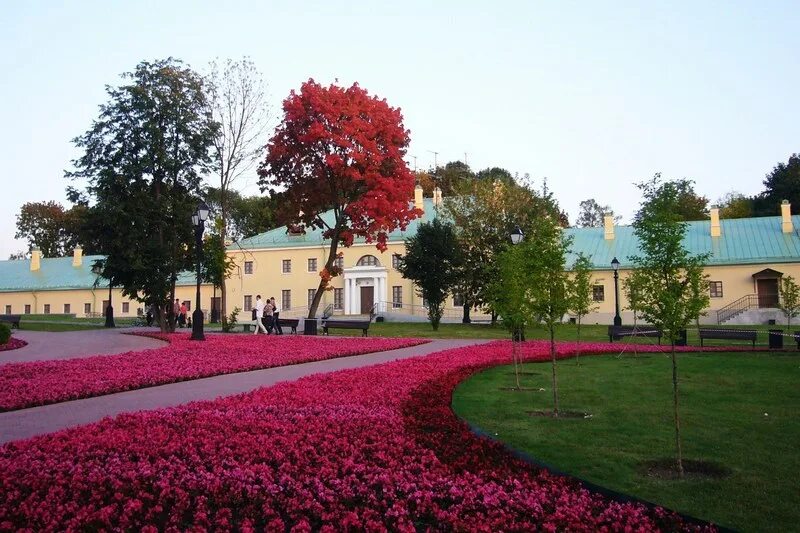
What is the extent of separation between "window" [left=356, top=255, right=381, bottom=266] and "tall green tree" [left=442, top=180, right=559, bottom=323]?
43.5 feet

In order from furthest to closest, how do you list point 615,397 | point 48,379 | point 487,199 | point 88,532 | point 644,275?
point 487,199 < point 48,379 < point 615,397 < point 644,275 < point 88,532

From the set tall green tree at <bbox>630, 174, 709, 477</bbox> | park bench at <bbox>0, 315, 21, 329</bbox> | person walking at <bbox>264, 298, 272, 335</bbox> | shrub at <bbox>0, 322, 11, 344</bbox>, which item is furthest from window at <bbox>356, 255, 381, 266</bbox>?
tall green tree at <bbox>630, 174, 709, 477</bbox>

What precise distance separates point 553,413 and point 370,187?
23.7m

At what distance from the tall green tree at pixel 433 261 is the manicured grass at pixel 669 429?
21.0m

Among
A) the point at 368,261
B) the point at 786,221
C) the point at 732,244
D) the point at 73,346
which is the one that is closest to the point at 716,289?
the point at 732,244

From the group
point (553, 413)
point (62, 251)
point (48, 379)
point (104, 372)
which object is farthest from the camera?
point (62, 251)

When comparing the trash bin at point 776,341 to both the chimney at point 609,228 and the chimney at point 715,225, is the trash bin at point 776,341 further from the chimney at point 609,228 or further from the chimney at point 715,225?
the chimney at point 609,228

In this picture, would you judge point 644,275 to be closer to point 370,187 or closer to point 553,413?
point 553,413

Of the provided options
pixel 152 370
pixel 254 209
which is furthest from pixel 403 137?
pixel 254 209

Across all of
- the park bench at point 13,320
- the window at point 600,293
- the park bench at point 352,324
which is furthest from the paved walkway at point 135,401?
the window at point 600,293

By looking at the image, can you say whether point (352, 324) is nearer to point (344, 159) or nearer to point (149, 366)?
point (344, 159)

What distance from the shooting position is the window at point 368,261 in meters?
56.4

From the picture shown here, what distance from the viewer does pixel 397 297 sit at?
55.9m

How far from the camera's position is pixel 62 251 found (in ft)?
265
